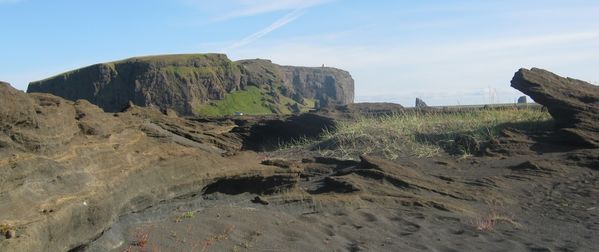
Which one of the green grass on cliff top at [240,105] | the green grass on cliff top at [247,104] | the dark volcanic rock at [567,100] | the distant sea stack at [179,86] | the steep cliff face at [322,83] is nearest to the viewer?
the dark volcanic rock at [567,100]

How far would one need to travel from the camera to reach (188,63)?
215 feet

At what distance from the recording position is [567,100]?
16953mm

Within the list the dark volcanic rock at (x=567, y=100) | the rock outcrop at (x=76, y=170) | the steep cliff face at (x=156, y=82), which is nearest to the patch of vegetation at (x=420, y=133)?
the dark volcanic rock at (x=567, y=100)

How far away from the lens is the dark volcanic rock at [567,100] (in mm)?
15633

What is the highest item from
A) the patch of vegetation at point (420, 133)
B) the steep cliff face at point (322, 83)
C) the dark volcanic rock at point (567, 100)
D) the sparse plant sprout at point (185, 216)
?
the steep cliff face at point (322, 83)

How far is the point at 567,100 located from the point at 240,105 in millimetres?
49657

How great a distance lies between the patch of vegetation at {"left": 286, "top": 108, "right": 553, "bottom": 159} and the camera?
54.3ft

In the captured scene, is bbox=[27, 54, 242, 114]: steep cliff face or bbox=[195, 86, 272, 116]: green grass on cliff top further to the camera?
bbox=[27, 54, 242, 114]: steep cliff face

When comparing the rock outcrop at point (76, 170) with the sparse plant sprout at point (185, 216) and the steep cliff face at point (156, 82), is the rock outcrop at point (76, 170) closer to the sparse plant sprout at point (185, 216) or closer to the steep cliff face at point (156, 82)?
the sparse plant sprout at point (185, 216)

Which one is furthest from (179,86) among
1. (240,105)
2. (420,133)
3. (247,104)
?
(420,133)

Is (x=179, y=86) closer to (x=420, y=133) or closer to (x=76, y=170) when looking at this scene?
(x=420, y=133)

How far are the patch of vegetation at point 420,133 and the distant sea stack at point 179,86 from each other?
135 feet

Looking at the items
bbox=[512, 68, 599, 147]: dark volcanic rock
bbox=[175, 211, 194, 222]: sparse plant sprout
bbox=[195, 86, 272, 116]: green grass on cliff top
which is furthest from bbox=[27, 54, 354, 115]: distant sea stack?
bbox=[175, 211, 194, 222]: sparse plant sprout

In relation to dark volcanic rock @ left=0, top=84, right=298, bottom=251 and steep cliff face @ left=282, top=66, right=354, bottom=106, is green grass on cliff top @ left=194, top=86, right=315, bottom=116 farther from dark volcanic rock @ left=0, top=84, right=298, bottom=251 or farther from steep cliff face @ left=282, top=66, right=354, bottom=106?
dark volcanic rock @ left=0, top=84, right=298, bottom=251
